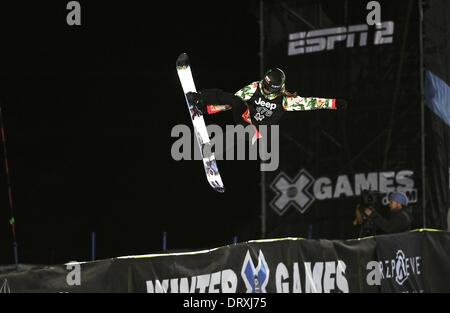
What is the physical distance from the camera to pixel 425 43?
14609 millimetres

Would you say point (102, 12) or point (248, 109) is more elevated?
point (102, 12)

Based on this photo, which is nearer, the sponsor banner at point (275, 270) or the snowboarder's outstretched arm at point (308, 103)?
the sponsor banner at point (275, 270)

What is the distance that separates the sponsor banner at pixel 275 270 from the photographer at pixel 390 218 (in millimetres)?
885

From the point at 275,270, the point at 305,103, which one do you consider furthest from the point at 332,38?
the point at 275,270

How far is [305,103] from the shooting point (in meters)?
10.8

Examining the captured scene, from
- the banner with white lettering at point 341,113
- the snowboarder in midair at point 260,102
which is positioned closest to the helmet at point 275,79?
the snowboarder in midair at point 260,102

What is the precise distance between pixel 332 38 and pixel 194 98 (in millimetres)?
4813

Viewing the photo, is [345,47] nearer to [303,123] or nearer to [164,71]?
[303,123]

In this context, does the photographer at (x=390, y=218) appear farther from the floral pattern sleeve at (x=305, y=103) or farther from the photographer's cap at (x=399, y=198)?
the floral pattern sleeve at (x=305, y=103)

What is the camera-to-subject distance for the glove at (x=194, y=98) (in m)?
11.1

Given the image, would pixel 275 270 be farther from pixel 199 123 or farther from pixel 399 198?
pixel 399 198

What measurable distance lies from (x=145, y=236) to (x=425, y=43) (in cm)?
567

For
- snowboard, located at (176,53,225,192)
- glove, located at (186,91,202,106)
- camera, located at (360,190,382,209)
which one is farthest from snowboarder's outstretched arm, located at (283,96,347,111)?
camera, located at (360,190,382,209)
